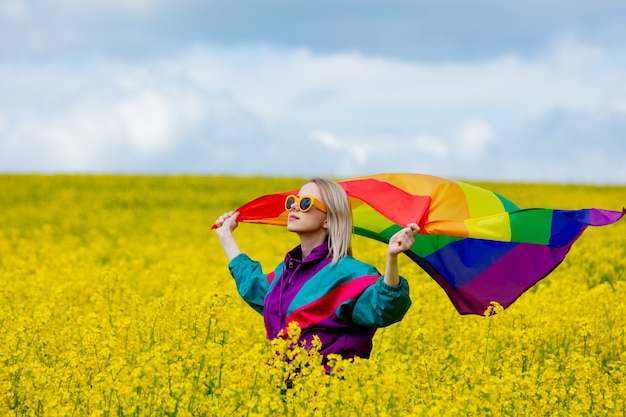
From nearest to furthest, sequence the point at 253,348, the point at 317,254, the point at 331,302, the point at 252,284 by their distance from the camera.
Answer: the point at 331,302, the point at 317,254, the point at 253,348, the point at 252,284

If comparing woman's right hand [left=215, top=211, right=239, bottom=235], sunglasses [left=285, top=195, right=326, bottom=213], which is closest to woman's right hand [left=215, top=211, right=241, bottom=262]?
woman's right hand [left=215, top=211, right=239, bottom=235]

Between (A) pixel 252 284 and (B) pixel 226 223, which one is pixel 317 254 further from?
(B) pixel 226 223

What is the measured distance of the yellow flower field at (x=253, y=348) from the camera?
4789mm

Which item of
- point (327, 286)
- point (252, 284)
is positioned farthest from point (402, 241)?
point (252, 284)

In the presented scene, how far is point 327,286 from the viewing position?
5453 mm

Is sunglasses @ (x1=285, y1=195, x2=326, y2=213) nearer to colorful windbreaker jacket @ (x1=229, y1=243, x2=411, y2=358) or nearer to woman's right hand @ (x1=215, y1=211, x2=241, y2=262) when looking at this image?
colorful windbreaker jacket @ (x1=229, y1=243, x2=411, y2=358)

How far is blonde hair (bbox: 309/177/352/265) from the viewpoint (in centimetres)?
559

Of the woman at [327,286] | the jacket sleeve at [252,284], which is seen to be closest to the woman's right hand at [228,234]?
the jacket sleeve at [252,284]

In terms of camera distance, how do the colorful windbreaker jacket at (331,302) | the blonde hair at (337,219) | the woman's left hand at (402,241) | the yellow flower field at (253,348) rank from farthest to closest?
the blonde hair at (337,219) < the colorful windbreaker jacket at (331,302) < the woman's left hand at (402,241) < the yellow flower field at (253,348)

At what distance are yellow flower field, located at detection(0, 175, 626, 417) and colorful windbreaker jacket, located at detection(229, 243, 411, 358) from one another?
9.2 inches

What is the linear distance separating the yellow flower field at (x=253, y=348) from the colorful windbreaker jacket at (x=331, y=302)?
9.2 inches

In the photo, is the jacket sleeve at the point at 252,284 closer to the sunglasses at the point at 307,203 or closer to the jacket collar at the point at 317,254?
the jacket collar at the point at 317,254

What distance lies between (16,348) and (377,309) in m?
2.61

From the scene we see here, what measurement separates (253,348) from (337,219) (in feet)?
3.31
